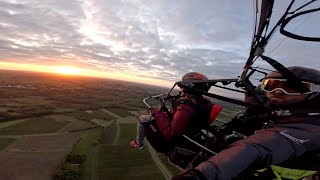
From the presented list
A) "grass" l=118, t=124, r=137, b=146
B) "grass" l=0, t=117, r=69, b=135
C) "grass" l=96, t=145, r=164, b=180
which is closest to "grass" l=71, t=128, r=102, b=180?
"grass" l=96, t=145, r=164, b=180

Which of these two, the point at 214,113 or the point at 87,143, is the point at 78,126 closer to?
the point at 87,143

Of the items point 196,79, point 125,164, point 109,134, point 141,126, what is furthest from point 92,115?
point 196,79

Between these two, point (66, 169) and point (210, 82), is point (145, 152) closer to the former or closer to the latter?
point (66, 169)

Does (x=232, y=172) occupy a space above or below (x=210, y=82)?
below

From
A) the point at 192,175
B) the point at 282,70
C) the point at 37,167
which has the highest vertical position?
the point at 282,70

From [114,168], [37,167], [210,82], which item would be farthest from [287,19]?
[37,167]

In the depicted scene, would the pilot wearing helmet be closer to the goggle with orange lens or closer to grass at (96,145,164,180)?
the goggle with orange lens
